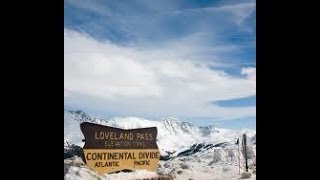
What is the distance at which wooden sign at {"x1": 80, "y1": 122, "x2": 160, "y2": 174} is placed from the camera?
63.4 inches

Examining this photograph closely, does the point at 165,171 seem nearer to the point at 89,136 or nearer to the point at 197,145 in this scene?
the point at 197,145

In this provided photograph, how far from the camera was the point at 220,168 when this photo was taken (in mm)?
1962

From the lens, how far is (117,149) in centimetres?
165

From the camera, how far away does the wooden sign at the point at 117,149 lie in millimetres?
1611
